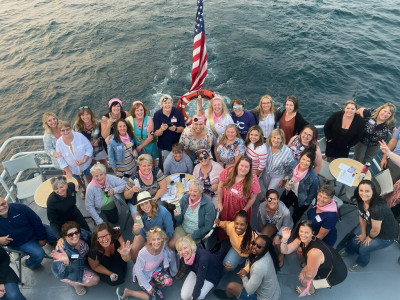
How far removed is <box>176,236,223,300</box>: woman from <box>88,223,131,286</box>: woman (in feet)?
2.96

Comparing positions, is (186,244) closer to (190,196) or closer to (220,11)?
(190,196)

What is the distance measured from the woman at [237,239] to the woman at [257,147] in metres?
1.28

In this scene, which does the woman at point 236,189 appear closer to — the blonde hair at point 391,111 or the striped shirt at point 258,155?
the striped shirt at point 258,155

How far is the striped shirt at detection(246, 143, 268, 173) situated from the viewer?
4.93 meters

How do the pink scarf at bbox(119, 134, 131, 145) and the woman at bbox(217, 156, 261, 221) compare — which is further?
the pink scarf at bbox(119, 134, 131, 145)

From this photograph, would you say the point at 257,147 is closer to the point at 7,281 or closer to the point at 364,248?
the point at 364,248

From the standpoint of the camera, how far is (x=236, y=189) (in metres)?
4.45

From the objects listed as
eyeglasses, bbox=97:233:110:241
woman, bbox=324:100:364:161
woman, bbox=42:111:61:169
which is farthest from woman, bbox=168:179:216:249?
woman, bbox=324:100:364:161

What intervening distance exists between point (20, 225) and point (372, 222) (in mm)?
5210

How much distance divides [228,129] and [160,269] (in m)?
2.48

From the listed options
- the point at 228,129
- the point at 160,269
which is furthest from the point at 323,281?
the point at 228,129

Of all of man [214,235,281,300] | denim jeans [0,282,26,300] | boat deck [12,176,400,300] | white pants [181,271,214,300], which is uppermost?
man [214,235,281,300]

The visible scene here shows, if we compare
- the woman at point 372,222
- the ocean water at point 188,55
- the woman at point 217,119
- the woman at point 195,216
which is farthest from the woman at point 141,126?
the ocean water at point 188,55

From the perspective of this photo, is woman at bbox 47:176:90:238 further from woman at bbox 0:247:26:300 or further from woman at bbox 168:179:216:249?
woman at bbox 168:179:216:249
